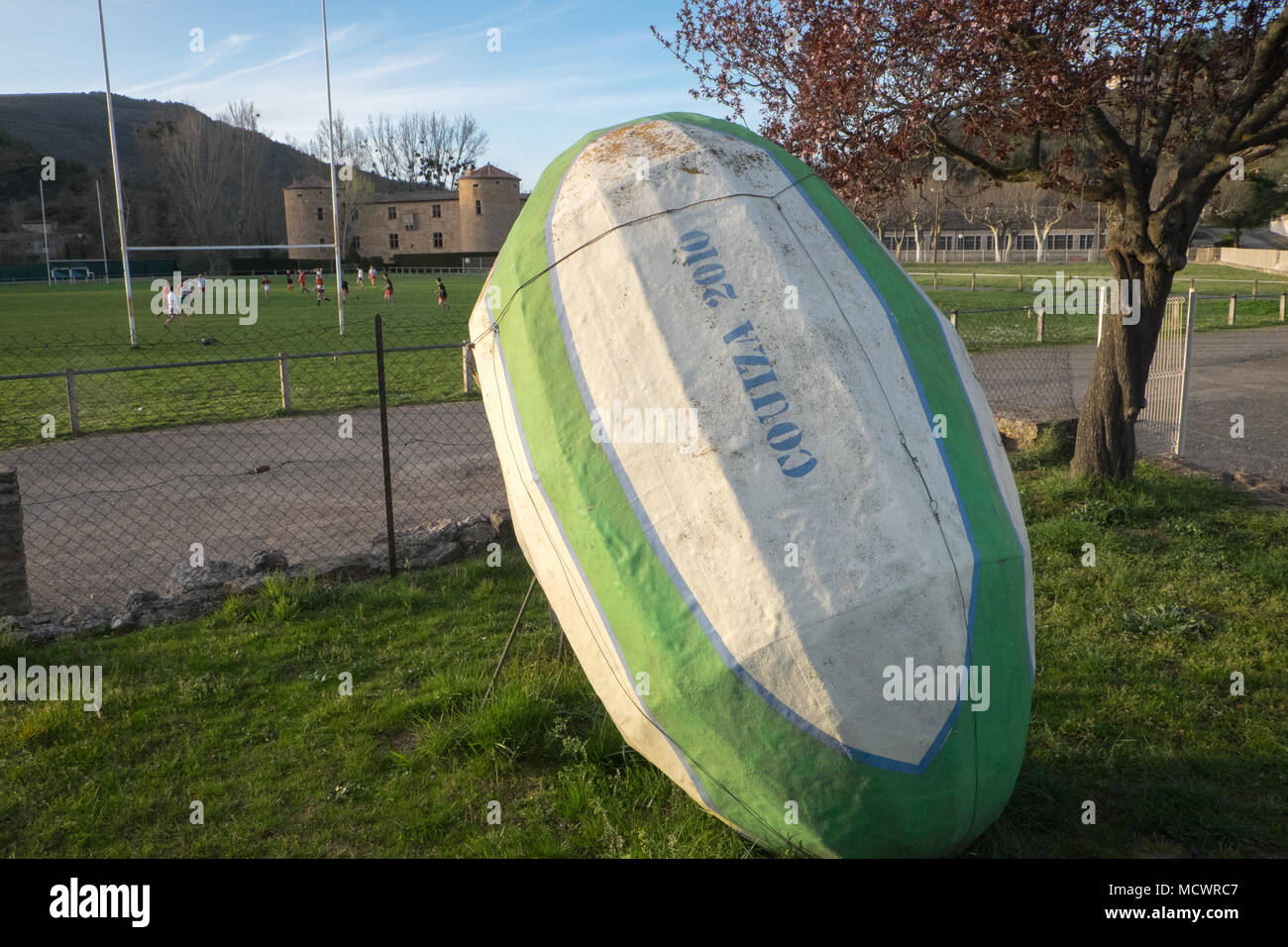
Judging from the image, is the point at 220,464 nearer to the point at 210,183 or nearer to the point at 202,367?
the point at 202,367

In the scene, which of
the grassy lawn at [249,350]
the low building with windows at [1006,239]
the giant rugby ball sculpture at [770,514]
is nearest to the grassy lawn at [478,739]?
the giant rugby ball sculpture at [770,514]

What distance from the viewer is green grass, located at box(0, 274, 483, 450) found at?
14695 mm

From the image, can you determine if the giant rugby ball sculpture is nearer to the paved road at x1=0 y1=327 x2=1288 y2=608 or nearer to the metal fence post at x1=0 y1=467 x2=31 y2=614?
the metal fence post at x1=0 y1=467 x2=31 y2=614

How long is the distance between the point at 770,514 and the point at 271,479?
872 cm

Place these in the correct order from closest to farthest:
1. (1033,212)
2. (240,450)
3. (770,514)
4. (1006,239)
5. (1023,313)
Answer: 1. (770,514)
2. (240,450)
3. (1023,313)
4. (1033,212)
5. (1006,239)

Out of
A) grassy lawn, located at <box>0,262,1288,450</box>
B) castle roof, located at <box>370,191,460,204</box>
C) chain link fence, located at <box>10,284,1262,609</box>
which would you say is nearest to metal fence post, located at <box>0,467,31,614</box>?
chain link fence, located at <box>10,284,1262,609</box>

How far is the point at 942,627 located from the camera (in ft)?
9.70

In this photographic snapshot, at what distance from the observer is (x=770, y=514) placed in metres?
3.05

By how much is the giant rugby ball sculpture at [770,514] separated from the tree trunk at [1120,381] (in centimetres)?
590

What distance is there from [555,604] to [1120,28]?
6.87 m

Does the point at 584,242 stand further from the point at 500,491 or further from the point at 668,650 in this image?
the point at 500,491

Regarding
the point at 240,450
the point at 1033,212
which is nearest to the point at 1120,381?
the point at 240,450

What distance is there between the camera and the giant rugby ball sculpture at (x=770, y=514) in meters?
2.97
